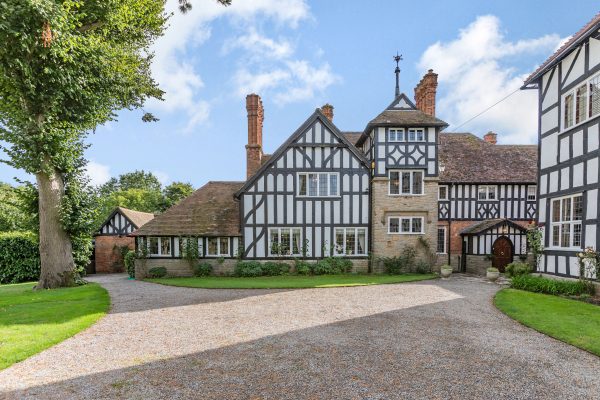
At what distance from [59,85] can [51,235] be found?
6.70 metres

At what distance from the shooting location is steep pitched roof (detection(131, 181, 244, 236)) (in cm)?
1906

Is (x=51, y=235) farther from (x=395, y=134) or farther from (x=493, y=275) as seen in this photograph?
(x=493, y=275)

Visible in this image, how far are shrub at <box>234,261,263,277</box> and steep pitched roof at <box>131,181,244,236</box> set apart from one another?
1.81 m

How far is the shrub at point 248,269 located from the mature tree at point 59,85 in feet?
25.9

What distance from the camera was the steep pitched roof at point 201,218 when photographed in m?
19.1

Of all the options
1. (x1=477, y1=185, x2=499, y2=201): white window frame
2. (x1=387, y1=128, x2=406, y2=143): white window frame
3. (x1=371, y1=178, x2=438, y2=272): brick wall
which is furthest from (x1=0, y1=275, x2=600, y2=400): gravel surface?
(x1=477, y1=185, x2=499, y2=201): white window frame

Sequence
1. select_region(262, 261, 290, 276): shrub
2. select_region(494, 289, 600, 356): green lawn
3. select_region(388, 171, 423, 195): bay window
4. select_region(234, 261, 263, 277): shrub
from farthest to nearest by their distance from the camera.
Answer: select_region(388, 171, 423, 195): bay window < select_region(262, 261, 290, 276): shrub < select_region(234, 261, 263, 277): shrub < select_region(494, 289, 600, 356): green lawn

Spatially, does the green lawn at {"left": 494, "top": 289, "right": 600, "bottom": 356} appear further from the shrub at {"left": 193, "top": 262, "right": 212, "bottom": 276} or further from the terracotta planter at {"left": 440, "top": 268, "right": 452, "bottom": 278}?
the shrub at {"left": 193, "top": 262, "right": 212, "bottom": 276}

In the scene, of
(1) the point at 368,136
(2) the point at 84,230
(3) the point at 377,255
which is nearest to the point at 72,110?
(2) the point at 84,230

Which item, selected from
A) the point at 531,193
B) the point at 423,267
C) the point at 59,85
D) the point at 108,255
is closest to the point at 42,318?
the point at 59,85

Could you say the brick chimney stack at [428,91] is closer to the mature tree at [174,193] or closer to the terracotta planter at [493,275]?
the terracotta planter at [493,275]

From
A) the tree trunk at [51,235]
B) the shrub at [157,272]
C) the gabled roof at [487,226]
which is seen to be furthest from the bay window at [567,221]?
the tree trunk at [51,235]

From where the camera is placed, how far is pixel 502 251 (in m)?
20.6

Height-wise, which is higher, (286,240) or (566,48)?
(566,48)
